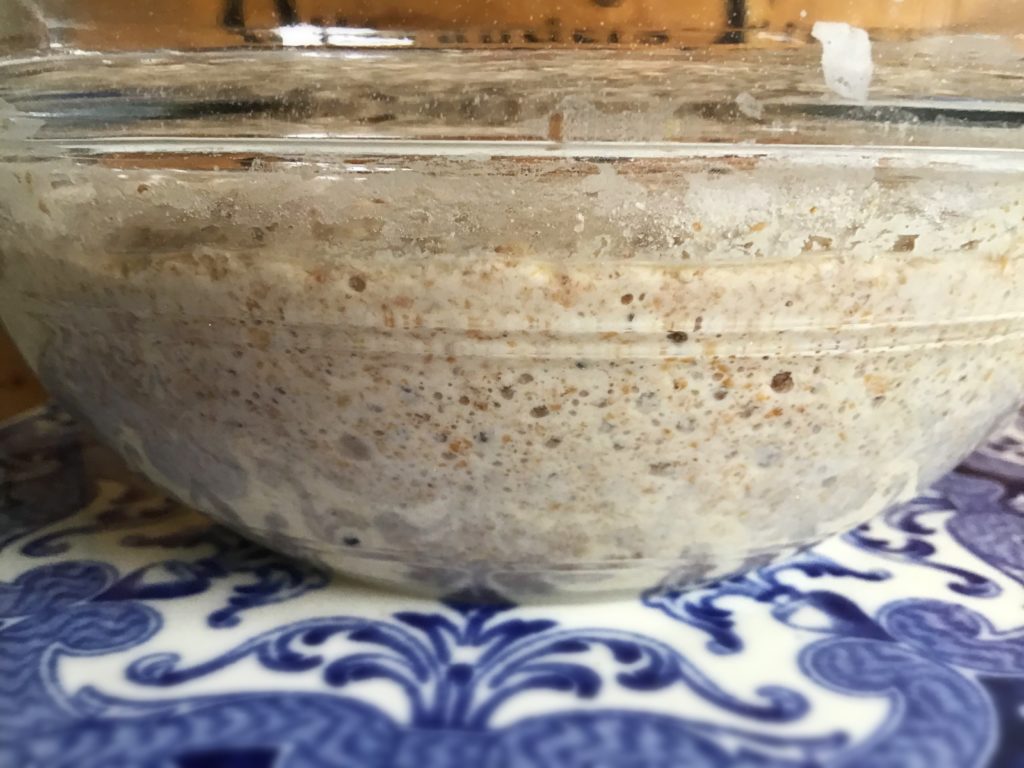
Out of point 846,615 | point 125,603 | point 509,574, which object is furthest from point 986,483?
point 125,603

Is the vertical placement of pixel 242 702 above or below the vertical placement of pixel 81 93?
below

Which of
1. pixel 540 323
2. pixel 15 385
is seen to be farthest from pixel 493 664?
pixel 15 385

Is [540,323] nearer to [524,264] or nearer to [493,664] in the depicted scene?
[524,264]

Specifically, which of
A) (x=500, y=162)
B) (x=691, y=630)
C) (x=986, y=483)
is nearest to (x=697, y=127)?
(x=500, y=162)

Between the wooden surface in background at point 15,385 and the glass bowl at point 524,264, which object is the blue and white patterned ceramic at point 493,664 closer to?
the glass bowl at point 524,264

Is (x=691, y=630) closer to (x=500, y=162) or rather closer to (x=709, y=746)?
(x=709, y=746)

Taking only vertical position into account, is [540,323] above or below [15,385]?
above

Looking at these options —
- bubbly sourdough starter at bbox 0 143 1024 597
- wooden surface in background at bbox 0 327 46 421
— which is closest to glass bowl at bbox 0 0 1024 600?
bubbly sourdough starter at bbox 0 143 1024 597

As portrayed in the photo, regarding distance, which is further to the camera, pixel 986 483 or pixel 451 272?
pixel 986 483
